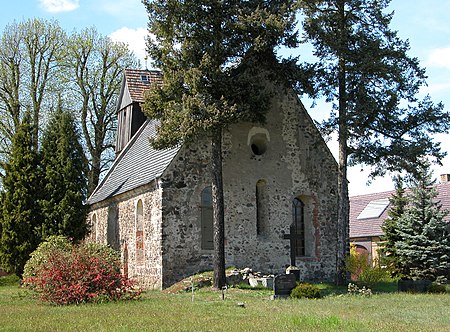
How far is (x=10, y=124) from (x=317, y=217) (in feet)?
67.5

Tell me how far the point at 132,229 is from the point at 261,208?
5.59 m

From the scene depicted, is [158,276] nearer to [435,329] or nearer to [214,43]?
[214,43]

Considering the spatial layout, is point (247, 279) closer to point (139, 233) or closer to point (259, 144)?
point (139, 233)

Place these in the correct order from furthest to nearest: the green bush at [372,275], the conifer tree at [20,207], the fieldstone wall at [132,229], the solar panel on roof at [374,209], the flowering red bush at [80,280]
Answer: the solar panel on roof at [374,209]
the conifer tree at [20,207]
the fieldstone wall at [132,229]
the green bush at [372,275]
the flowering red bush at [80,280]

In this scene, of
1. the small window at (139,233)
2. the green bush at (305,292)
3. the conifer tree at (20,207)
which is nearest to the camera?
the green bush at (305,292)

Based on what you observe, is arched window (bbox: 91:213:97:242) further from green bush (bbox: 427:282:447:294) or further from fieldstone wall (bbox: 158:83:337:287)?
green bush (bbox: 427:282:447:294)

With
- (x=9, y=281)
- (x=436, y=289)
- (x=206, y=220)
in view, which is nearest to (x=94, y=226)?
(x=9, y=281)

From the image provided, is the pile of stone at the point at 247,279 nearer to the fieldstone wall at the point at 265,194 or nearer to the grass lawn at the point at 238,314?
the fieldstone wall at the point at 265,194

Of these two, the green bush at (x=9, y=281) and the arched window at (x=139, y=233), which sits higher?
the arched window at (x=139, y=233)

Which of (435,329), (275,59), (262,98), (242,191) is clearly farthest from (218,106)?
(435,329)

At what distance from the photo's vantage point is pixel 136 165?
27406 millimetres

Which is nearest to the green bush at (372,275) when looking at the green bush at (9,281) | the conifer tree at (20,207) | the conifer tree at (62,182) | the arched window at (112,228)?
the arched window at (112,228)

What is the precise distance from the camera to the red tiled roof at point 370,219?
115 ft

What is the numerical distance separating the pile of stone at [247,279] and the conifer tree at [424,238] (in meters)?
7.73
